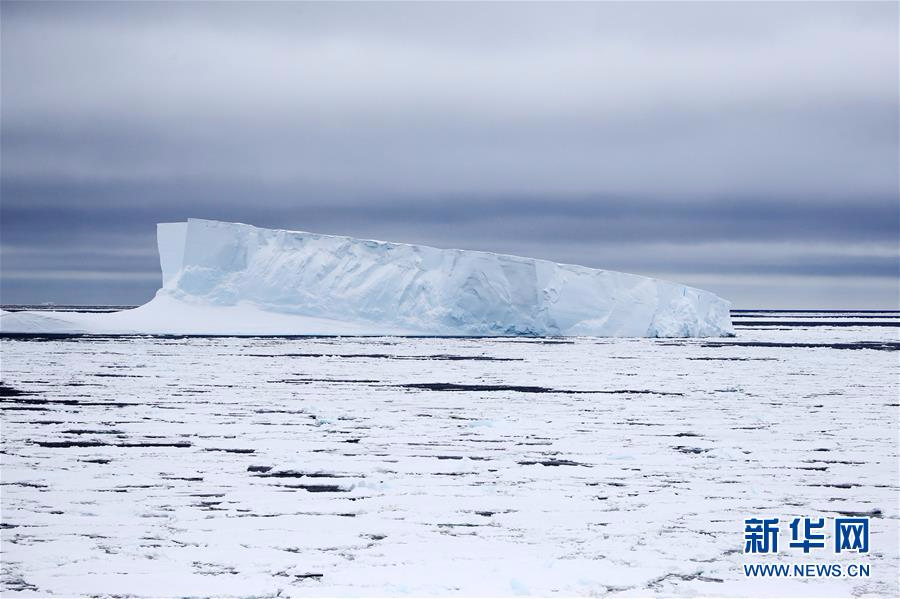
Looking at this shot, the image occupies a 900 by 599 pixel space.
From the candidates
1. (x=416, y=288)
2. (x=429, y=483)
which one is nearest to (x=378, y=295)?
(x=416, y=288)

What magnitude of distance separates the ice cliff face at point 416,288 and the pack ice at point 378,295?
33 mm

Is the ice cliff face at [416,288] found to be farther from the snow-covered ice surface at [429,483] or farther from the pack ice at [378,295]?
the snow-covered ice surface at [429,483]

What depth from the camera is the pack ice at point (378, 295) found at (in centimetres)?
2745

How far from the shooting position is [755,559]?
452 centimetres

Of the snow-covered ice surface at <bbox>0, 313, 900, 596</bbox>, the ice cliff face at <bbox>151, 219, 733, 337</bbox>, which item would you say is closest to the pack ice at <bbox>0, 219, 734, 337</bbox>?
the ice cliff face at <bbox>151, 219, 733, 337</bbox>

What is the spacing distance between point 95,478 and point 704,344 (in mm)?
21912

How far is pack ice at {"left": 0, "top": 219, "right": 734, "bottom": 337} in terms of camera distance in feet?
90.1

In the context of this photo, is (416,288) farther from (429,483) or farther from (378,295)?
(429,483)

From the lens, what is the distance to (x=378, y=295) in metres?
28.0

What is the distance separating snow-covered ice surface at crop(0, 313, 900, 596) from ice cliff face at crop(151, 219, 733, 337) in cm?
1370

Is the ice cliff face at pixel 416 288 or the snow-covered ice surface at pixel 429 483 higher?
the ice cliff face at pixel 416 288

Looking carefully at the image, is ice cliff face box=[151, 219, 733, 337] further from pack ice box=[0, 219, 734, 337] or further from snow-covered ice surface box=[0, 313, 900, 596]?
snow-covered ice surface box=[0, 313, 900, 596]

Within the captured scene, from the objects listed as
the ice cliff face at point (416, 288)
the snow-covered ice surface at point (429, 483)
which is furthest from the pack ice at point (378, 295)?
the snow-covered ice surface at point (429, 483)

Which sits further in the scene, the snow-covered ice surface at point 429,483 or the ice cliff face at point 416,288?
the ice cliff face at point 416,288
